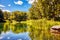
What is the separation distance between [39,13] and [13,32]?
719 mm

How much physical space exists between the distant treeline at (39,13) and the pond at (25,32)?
0.17m

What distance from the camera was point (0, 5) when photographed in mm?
4270

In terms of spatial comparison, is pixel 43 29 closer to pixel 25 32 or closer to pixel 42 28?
pixel 42 28

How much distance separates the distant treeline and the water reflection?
7.1 inches

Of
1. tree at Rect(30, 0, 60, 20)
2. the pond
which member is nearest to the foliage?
the pond

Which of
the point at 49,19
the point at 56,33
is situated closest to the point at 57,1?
the point at 49,19

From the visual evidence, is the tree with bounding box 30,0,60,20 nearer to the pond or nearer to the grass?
the grass

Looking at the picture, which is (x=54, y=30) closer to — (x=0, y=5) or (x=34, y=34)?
(x=34, y=34)

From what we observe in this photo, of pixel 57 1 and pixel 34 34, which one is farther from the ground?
pixel 57 1

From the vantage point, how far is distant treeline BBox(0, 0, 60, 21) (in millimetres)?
4203

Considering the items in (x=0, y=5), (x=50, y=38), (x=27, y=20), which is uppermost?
(x=0, y=5)

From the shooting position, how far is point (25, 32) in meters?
4.30

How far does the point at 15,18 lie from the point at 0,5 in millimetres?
416

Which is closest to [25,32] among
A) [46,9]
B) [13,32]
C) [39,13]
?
[13,32]
